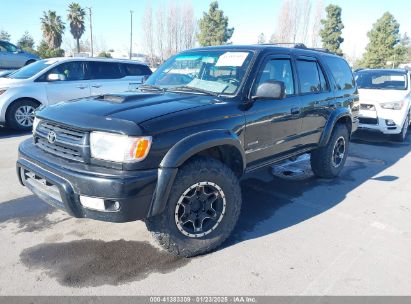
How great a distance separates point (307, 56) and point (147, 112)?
2.63 metres

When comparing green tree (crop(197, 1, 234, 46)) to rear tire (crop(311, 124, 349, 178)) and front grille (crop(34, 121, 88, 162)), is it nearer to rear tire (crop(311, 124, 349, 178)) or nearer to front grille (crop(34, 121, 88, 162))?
rear tire (crop(311, 124, 349, 178))

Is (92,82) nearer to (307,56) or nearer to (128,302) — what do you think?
(307,56)

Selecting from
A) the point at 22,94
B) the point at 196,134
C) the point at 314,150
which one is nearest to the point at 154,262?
the point at 196,134

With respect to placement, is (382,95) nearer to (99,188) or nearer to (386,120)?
(386,120)

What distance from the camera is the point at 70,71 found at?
7.98 m

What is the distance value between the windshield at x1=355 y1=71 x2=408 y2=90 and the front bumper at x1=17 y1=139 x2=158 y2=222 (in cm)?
773

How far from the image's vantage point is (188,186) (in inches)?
108

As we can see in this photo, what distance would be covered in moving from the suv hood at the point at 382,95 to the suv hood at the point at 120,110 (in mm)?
5864

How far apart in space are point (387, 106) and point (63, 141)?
7212mm

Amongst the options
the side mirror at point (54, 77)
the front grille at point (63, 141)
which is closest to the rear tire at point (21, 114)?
the side mirror at point (54, 77)

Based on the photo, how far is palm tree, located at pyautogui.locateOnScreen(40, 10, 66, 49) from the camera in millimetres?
37125

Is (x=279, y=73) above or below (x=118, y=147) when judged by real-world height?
above

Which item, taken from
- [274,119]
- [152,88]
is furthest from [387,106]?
[152,88]

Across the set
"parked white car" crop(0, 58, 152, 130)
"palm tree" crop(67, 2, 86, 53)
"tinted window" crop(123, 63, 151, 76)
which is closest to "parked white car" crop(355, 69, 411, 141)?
"parked white car" crop(0, 58, 152, 130)
